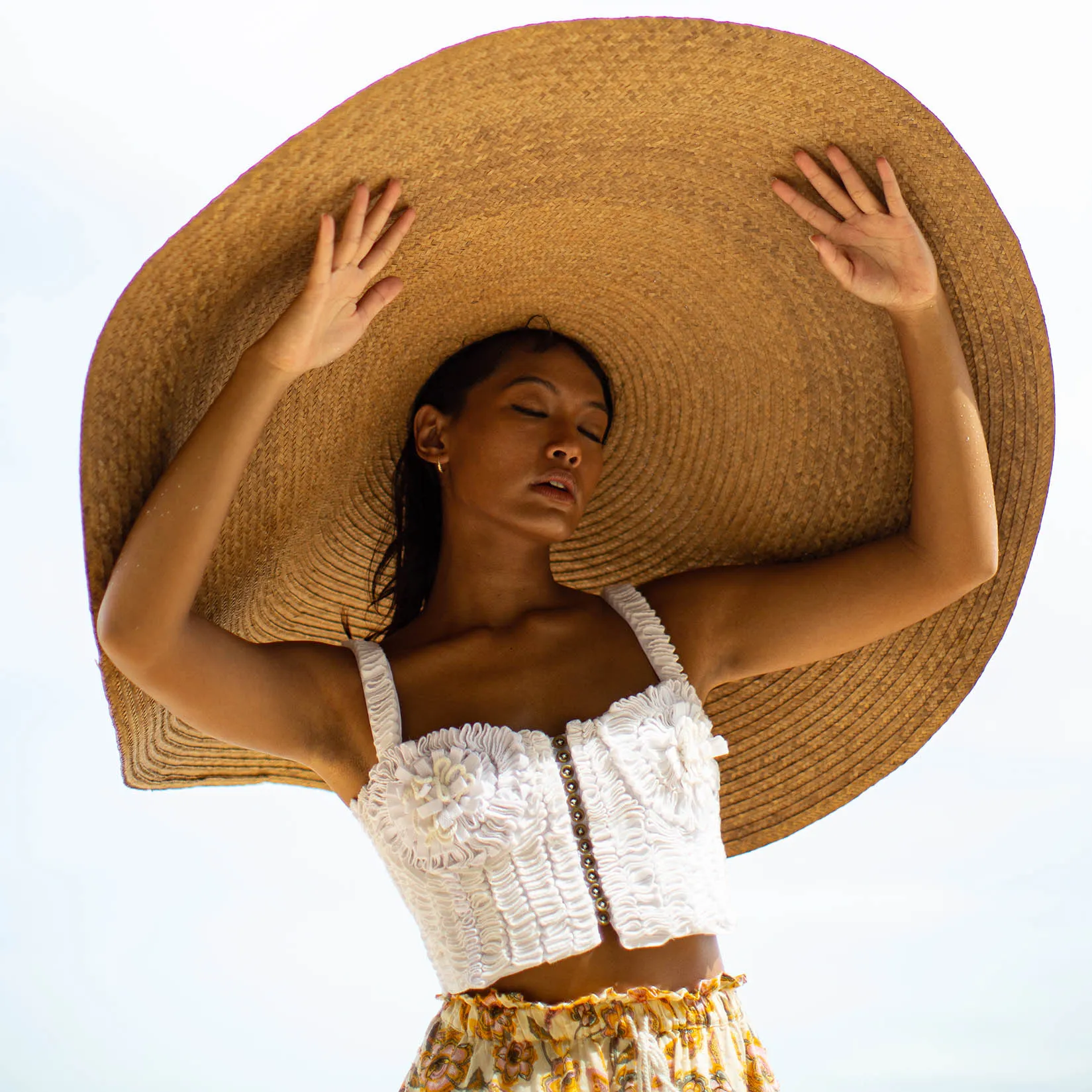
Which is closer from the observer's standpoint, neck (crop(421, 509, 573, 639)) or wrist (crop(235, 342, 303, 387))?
wrist (crop(235, 342, 303, 387))

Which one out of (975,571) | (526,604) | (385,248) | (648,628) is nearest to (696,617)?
(648,628)

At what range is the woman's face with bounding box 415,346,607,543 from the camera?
1.55 m

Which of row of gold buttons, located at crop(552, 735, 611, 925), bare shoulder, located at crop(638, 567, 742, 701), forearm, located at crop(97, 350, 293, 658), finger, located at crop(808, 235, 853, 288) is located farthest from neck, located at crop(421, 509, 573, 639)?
finger, located at crop(808, 235, 853, 288)

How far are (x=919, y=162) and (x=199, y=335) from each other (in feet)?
2.41

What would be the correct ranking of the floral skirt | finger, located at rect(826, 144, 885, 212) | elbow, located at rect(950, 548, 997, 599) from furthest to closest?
elbow, located at rect(950, 548, 997, 599) < finger, located at rect(826, 144, 885, 212) < the floral skirt

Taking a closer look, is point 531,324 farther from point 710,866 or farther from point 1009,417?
point 710,866

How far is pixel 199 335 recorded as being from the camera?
4.72ft

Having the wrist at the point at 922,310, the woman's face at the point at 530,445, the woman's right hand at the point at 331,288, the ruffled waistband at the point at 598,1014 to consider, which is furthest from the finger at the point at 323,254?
the ruffled waistband at the point at 598,1014

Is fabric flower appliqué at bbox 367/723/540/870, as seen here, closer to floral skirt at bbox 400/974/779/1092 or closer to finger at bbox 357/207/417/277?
floral skirt at bbox 400/974/779/1092

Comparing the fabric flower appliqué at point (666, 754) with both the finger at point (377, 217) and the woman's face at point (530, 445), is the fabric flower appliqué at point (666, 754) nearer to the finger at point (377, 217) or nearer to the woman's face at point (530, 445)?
the woman's face at point (530, 445)

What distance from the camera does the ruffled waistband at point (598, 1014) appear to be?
1.31 meters

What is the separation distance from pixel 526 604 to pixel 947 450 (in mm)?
484

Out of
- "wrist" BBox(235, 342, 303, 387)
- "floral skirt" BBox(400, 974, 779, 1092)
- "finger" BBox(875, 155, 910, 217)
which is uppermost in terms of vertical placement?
"finger" BBox(875, 155, 910, 217)

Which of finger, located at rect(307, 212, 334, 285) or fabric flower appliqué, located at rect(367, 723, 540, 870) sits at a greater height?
finger, located at rect(307, 212, 334, 285)
